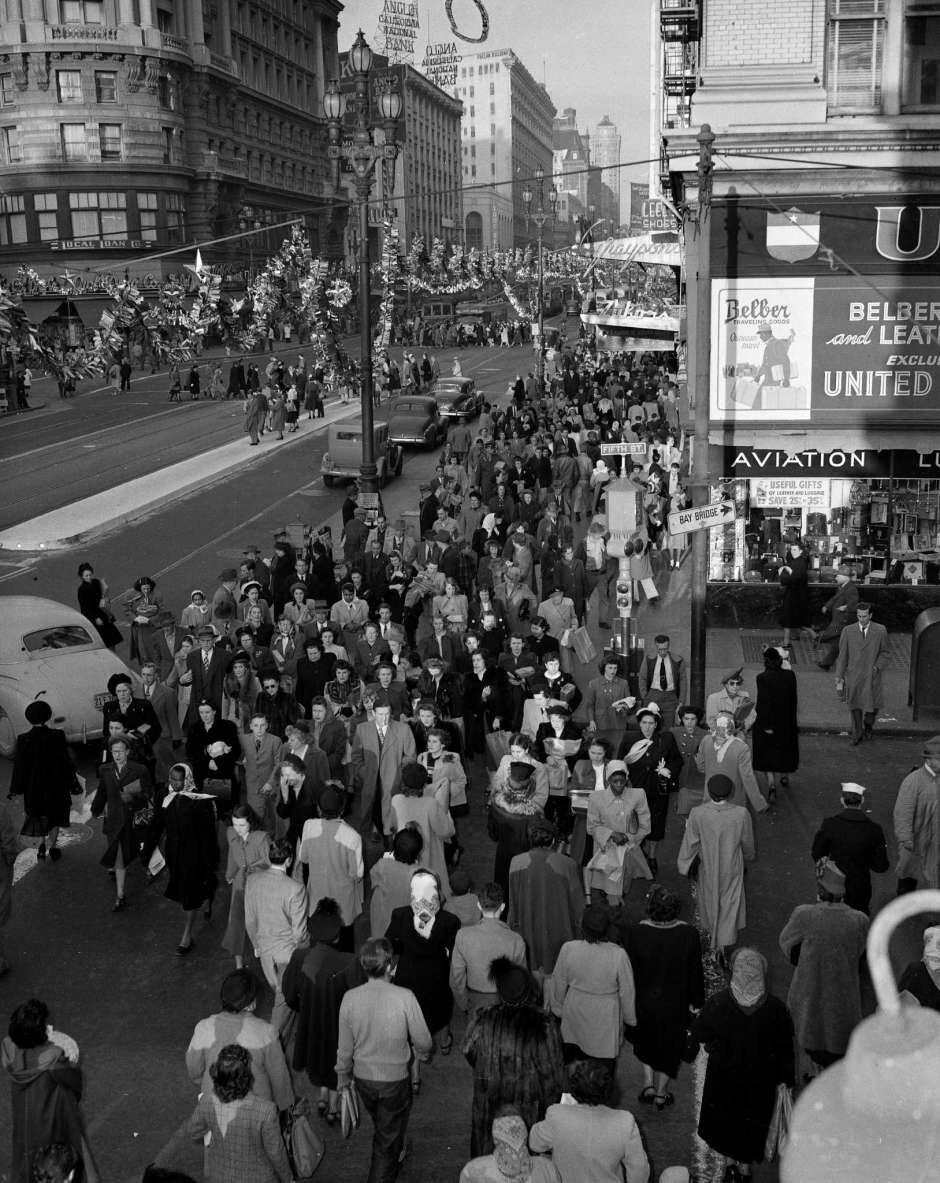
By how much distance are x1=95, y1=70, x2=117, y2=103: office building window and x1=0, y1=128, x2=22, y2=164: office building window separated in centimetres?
544

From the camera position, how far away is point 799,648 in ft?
57.5

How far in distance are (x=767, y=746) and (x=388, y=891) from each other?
5053mm

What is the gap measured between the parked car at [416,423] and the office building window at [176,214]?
46.1m

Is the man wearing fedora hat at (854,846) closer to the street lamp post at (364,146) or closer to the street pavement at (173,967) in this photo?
the street pavement at (173,967)

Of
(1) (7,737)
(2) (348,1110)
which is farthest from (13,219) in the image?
(2) (348,1110)

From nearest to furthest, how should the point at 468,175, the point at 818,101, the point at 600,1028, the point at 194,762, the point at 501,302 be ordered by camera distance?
the point at 600,1028 < the point at 194,762 < the point at 818,101 < the point at 501,302 < the point at 468,175

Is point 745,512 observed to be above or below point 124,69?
below

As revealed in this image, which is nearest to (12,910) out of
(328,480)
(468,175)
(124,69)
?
(328,480)

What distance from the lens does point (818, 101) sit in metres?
17.9

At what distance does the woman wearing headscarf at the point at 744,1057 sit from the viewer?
236 inches

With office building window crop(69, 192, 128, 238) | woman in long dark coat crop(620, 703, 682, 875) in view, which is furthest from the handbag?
office building window crop(69, 192, 128, 238)

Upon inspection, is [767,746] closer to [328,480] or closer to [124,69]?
[328,480]

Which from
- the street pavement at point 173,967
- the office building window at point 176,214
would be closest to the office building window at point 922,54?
the street pavement at point 173,967

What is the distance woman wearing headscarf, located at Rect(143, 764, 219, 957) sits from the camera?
9.00 m
